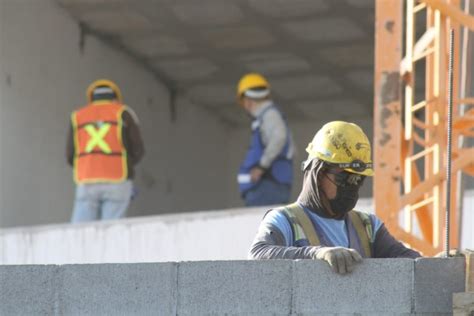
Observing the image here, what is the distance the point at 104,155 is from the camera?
1456 cm

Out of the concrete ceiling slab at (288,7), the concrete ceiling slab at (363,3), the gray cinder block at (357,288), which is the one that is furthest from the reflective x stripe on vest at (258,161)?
the gray cinder block at (357,288)

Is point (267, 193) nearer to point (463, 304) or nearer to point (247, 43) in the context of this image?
point (247, 43)

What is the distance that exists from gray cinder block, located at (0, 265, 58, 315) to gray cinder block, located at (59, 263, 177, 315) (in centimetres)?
7

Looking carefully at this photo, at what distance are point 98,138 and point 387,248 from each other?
7.61 m

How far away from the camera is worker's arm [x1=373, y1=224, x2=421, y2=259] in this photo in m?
7.26

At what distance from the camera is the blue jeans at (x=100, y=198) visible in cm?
1436

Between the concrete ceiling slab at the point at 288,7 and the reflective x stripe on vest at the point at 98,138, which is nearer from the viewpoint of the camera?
the reflective x stripe on vest at the point at 98,138

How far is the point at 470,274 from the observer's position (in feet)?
21.5

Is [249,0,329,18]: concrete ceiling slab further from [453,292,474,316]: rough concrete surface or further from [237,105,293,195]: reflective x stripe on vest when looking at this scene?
[453,292,474,316]: rough concrete surface

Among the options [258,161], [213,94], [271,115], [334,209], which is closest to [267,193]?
[258,161]

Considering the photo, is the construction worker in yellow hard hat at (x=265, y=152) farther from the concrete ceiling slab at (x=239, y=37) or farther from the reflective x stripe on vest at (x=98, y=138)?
the concrete ceiling slab at (x=239, y=37)

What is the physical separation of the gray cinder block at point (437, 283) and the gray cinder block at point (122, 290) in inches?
38.5

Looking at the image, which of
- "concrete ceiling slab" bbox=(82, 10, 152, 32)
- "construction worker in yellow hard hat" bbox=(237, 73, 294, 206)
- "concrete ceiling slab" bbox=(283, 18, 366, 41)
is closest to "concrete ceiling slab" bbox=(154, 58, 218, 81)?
"concrete ceiling slab" bbox=(82, 10, 152, 32)

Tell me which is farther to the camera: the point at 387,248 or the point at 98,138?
the point at 98,138
